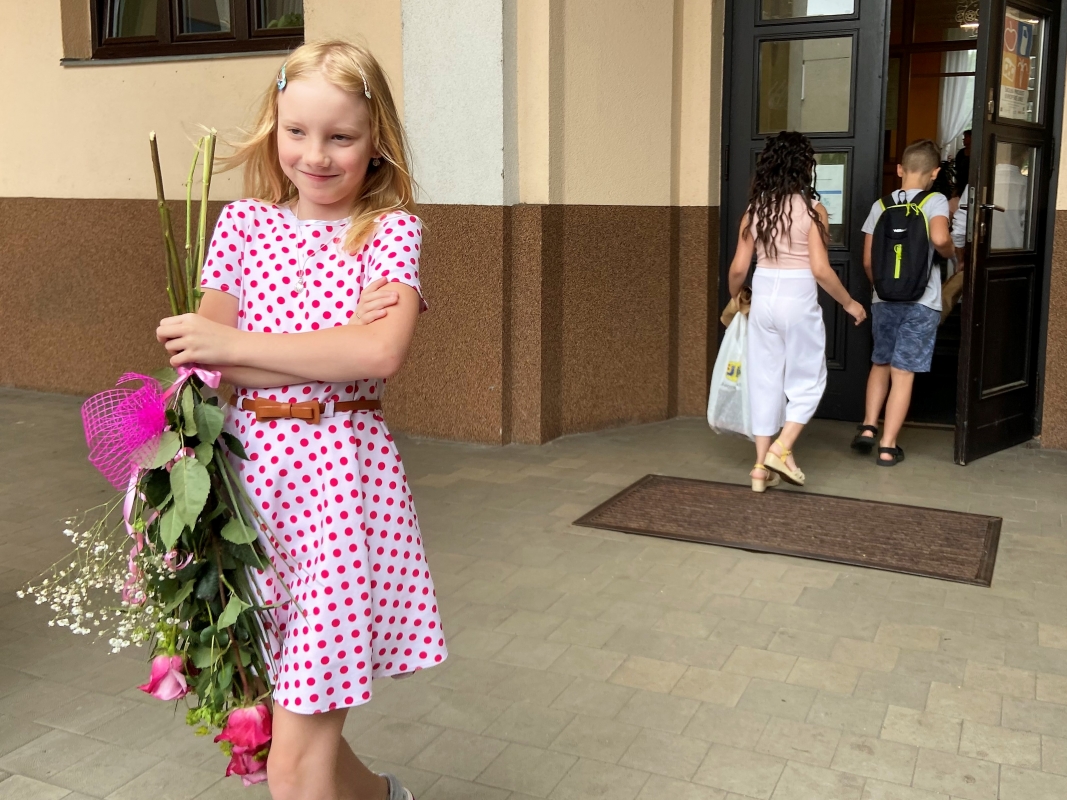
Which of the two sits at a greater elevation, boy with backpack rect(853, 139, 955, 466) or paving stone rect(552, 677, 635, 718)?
boy with backpack rect(853, 139, 955, 466)

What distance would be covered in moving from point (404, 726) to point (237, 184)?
16.5 ft

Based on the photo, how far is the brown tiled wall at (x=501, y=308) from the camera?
6504 millimetres

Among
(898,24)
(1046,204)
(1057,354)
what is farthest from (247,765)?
(898,24)

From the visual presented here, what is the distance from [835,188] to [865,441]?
175 cm

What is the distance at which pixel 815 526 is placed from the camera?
202 inches

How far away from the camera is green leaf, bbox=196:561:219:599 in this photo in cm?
199

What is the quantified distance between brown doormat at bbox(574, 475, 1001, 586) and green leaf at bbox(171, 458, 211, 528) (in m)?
3.30

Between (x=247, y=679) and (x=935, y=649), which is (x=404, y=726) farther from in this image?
(x=935, y=649)

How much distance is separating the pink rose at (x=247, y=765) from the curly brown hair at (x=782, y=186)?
13.3 feet

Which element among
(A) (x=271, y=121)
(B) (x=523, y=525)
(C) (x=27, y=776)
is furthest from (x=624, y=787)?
(B) (x=523, y=525)

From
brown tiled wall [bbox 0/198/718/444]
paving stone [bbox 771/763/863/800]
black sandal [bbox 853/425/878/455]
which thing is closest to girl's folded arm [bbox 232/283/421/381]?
paving stone [bbox 771/763/863/800]

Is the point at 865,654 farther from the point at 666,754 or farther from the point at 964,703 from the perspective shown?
the point at 666,754

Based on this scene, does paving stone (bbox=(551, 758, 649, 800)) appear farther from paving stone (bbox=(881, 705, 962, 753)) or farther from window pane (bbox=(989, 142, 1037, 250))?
window pane (bbox=(989, 142, 1037, 250))

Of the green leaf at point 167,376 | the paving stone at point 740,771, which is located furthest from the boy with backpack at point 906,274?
the green leaf at point 167,376
